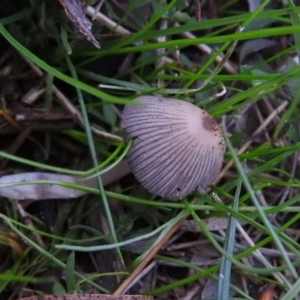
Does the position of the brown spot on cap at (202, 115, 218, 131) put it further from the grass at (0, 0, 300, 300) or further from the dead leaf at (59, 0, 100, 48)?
the dead leaf at (59, 0, 100, 48)

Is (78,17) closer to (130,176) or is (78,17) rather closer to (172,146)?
(172,146)

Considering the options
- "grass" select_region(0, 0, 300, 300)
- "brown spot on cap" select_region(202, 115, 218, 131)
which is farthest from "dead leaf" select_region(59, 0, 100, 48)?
"brown spot on cap" select_region(202, 115, 218, 131)

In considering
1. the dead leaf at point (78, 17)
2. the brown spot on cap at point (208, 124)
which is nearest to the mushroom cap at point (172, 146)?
the brown spot on cap at point (208, 124)

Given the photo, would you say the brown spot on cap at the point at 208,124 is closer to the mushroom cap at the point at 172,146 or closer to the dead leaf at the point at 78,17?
the mushroom cap at the point at 172,146

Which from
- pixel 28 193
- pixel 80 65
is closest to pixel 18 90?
pixel 80 65

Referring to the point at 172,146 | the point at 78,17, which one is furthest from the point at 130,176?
the point at 78,17
